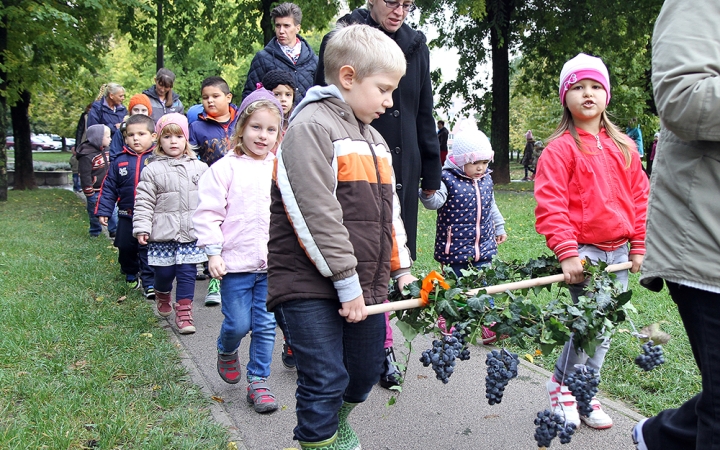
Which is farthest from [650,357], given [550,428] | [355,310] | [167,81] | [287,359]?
[167,81]

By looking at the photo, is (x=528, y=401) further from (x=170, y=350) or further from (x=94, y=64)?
A: (x=94, y=64)

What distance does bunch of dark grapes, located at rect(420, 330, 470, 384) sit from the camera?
2.68 metres

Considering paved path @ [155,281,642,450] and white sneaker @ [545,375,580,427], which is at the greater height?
white sneaker @ [545,375,580,427]

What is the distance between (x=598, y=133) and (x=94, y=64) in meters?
15.2

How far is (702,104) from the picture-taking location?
2.05 metres

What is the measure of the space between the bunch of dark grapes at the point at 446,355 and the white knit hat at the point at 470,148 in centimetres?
259

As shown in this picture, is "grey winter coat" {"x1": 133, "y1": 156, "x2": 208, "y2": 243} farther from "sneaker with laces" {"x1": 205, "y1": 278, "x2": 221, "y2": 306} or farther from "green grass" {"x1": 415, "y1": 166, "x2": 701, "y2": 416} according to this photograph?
"green grass" {"x1": 415, "y1": 166, "x2": 701, "y2": 416}

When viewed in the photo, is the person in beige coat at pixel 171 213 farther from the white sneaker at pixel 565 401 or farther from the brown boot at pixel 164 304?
the white sneaker at pixel 565 401

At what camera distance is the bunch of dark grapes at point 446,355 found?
2682 millimetres

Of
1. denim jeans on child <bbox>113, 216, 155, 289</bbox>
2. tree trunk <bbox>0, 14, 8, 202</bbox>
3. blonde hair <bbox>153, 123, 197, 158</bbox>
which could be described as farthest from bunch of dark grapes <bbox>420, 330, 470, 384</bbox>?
tree trunk <bbox>0, 14, 8, 202</bbox>

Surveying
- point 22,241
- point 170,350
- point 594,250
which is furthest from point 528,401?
point 22,241

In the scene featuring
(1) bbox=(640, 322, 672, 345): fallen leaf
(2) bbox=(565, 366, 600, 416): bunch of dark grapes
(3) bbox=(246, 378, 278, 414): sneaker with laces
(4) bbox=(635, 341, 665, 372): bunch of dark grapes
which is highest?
(1) bbox=(640, 322, 672, 345): fallen leaf

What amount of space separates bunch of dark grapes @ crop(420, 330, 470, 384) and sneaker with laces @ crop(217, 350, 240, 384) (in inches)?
74.1

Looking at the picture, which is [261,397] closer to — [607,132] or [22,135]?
[607,132]
